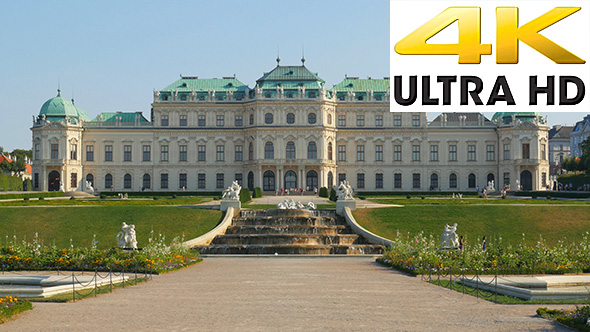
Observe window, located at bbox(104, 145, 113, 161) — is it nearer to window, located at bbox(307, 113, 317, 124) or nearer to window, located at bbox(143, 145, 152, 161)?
window, located at bbox(143, 145, 152, 161)

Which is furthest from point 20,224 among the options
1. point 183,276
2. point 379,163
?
point 379,163

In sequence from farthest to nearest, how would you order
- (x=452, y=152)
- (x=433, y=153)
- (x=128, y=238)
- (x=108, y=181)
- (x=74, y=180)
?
1. (x=452, y=152)
2. (x=433, y=153)
3. (x=108, y=181)
4. (x=74, y=180)
5. (x=128, y=238)

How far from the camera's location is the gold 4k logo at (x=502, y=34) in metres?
20.7

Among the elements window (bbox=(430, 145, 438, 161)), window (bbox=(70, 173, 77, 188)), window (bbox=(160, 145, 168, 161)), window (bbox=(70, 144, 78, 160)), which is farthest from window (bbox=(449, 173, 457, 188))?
window (bbox=(70, 144, 78, 160))

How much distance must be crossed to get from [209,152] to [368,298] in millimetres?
66415

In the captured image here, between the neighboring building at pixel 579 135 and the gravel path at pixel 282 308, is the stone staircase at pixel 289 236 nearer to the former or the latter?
the gravel path at pixel 282 308

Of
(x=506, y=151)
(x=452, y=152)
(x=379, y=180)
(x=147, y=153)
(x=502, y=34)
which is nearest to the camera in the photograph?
(x=502, y=34)

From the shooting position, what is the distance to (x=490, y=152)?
84.6m

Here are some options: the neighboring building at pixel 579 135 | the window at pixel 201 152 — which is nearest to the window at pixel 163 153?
the window at pixel 201 152

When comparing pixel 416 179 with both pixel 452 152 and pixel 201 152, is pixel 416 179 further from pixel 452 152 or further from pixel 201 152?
pixel 201 152

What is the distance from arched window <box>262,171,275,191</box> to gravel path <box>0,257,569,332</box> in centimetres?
5557

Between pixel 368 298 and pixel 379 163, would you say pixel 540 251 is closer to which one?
pixel 368 298

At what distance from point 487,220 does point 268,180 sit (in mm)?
41571

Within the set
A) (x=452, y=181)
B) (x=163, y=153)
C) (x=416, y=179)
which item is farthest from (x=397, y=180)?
(x=163, y=153)
